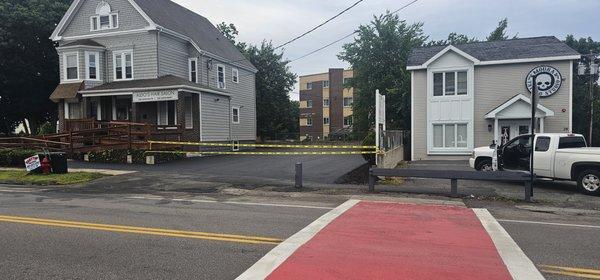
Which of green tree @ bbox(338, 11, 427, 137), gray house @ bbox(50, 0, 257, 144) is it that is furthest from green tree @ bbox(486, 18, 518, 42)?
gray house @ bbox(50, 0, 257, 144)

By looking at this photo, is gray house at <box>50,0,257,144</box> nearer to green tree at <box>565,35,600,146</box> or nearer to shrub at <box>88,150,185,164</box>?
shrub at <box>88,150,185,164</box>

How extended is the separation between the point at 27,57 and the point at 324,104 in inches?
1701

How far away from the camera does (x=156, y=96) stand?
25797 millimetres

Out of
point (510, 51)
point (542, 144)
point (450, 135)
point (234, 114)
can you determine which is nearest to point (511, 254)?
point (542, 144)

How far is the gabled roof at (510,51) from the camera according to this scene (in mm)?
23769

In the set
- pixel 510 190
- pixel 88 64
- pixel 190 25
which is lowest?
pixel 510 190

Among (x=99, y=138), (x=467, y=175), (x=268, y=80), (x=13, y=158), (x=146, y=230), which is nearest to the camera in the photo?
(x=146, y=230)

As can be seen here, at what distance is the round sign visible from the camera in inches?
932

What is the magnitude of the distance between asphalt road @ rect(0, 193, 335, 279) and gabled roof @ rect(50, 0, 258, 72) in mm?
19989

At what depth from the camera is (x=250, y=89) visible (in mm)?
38406

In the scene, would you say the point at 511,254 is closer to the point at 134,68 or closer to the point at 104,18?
the point at 134,68

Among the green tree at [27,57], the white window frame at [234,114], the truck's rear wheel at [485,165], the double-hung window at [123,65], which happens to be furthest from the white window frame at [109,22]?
the truck's rear wheel at [485,165]

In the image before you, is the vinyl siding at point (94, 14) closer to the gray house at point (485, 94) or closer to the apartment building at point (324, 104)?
the gray house at point (485, 94)

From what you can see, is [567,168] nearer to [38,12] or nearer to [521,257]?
[521,257]
